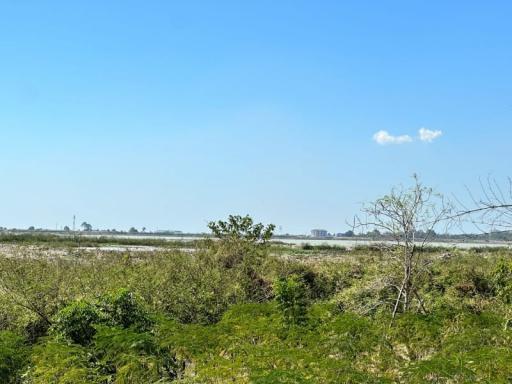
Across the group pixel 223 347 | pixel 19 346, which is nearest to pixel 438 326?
pixel 223 347

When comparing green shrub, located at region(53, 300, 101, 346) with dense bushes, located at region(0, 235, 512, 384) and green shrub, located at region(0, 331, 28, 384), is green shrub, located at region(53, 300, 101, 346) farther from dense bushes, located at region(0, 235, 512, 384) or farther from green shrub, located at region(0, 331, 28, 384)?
green shrub, located at region(0, 331, 28, 384)

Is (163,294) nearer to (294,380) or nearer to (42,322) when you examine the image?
(42,322)

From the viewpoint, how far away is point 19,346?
8.45 m

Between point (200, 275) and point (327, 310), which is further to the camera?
point (200, 275)

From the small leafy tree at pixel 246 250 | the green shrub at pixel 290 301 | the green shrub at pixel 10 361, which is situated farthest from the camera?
the small leafy tree at pixel 246 250

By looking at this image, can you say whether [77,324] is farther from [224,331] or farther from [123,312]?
[224,331]

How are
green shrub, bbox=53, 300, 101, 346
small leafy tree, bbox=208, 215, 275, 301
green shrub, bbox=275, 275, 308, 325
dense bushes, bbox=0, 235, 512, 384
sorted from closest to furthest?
1. dense bushes, bbox=0, 235, 512, 384
2. green shrub, bbox=53, 300, 101, 346
3. green shrub, bbox=275, 275, 308, 325
4. small leafy tree, bbox=208, 215, 275, 301

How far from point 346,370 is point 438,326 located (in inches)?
131

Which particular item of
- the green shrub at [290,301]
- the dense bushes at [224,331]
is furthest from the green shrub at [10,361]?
the green shrub at [290,301]

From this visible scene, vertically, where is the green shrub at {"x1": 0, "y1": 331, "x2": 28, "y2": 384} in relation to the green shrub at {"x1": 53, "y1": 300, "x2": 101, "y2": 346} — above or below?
below

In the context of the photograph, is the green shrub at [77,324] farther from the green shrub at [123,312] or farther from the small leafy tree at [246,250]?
the small leafy tree at [246,250]

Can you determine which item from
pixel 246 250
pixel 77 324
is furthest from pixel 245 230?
pixel 77 324

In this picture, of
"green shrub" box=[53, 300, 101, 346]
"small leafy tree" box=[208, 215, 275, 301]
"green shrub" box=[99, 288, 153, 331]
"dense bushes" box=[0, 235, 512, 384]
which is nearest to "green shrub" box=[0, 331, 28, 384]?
"dense bushes" box=[0, 235, 512, 384]

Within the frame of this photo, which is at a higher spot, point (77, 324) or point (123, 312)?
point (123, 312)
